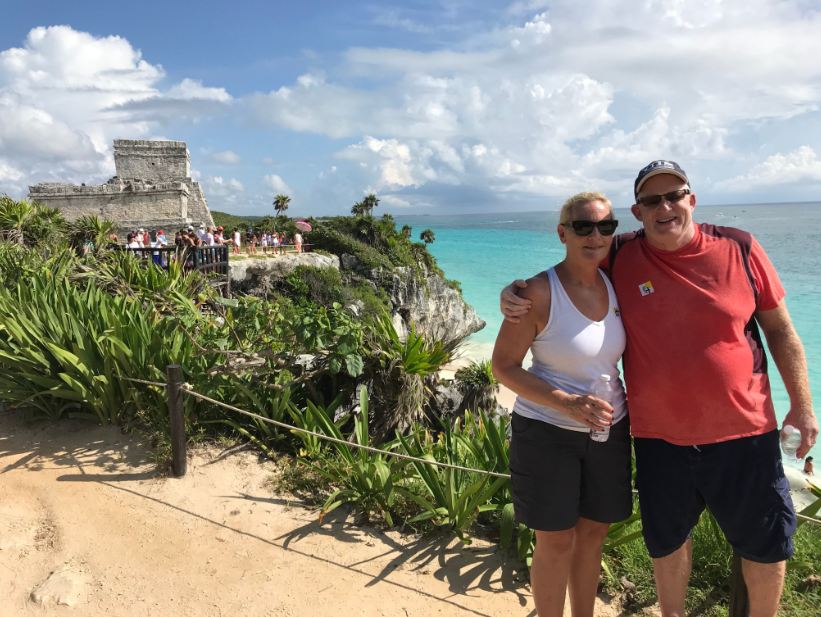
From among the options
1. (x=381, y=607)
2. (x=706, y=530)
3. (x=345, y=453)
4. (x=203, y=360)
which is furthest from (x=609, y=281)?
(x=203, y=360)

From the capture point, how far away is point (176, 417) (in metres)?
3.36

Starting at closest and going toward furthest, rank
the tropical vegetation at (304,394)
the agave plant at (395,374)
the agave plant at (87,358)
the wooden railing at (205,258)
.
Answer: the tropical vegetation at (304,394)
the agave plant at (87,358)
the agave plant at (395,374)
the wooden railing at (205,258)

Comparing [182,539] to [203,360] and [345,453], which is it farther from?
[203,360]

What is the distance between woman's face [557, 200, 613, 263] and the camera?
1.87 m

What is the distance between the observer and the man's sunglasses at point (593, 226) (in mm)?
1859

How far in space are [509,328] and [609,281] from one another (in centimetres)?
45

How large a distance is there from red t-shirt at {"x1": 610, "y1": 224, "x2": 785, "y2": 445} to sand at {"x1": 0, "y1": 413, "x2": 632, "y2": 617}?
113 cm

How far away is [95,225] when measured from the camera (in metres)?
10.7

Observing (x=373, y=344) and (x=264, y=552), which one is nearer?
(x=264, y=552)

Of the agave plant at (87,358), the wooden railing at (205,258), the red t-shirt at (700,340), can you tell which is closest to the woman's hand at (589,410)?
the red t-shirt at (700,340)

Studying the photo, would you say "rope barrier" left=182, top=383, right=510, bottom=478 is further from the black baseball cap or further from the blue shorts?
the black baseball cap

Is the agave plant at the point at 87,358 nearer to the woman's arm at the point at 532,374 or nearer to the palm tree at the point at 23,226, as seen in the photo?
the woman's arm at the point at 532,374

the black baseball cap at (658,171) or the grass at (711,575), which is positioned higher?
the black baseball cap at (658,171)

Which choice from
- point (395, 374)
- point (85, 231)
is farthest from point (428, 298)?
point (395, 374)
